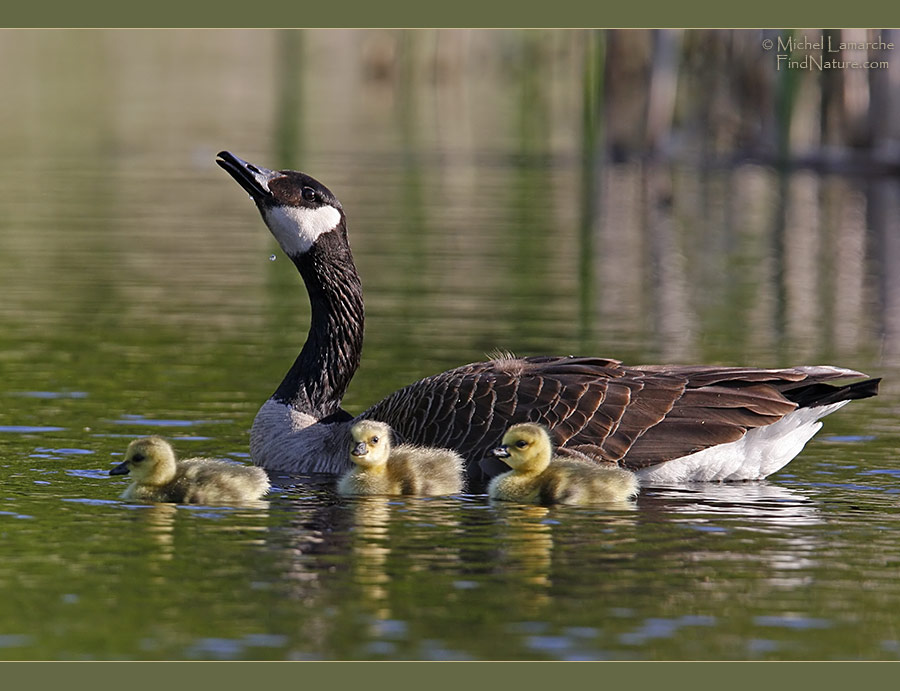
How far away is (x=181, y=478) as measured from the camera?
1138 cm

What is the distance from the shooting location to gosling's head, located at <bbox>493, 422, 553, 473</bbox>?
11406mm

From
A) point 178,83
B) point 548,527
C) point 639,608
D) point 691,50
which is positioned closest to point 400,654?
point 639,608

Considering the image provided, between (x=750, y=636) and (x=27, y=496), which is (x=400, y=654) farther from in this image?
(x=27, y=496)

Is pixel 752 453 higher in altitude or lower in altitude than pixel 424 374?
lower

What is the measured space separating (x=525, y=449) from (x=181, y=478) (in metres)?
2.32

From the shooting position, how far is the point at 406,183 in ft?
125

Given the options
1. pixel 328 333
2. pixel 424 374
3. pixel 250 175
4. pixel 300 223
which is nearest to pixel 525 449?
pixel 328 333

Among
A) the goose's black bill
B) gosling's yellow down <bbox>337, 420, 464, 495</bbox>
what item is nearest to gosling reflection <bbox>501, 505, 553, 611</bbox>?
gosling's yellow down <bbox>337, 420, 464, 495</bbox>

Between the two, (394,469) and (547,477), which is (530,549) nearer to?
(547,477)

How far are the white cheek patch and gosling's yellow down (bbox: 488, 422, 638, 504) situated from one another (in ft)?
9.33

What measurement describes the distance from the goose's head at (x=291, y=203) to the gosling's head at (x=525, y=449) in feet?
8.98

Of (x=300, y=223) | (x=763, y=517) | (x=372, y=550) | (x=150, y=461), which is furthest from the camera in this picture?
(x=300, y=223)

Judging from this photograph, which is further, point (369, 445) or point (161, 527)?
point (369, 445)

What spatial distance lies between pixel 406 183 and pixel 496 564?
2887cm
